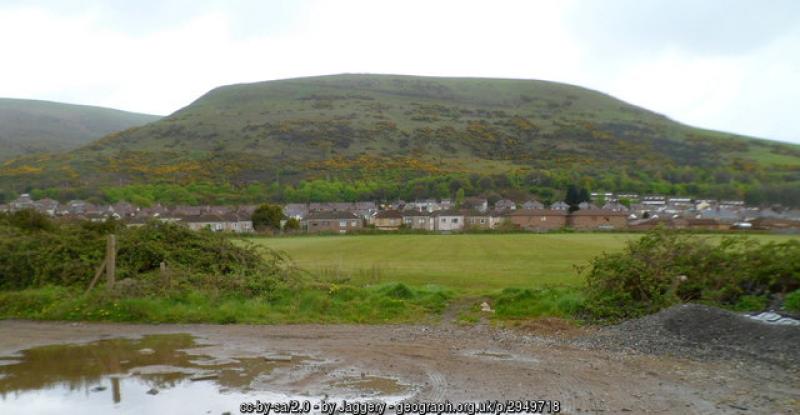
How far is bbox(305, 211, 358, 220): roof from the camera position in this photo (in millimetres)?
107188

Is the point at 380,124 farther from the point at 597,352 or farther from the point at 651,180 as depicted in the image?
the point at 597,352

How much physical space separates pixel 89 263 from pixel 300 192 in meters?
110

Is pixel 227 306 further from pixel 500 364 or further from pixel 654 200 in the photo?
pixel 654 200

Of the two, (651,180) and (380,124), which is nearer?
(651,180)

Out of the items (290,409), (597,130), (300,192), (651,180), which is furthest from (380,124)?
(290,409)

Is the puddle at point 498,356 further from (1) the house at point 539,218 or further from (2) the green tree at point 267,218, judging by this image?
(1) the house at point 539,218

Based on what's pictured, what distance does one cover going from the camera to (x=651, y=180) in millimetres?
92688

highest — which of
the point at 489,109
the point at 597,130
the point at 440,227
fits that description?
the point at 489,109

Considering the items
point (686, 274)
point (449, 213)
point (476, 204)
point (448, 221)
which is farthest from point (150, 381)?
point (476, 204)

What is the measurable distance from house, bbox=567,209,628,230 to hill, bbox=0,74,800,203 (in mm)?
7110

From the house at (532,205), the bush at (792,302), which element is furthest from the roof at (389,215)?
the bush at (792,302)

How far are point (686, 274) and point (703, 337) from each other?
11.0 feet

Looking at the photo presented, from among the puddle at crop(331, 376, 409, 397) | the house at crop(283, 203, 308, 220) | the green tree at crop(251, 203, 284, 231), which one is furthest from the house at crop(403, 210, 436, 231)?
the puddle at crop(331, 376, 409, 397)

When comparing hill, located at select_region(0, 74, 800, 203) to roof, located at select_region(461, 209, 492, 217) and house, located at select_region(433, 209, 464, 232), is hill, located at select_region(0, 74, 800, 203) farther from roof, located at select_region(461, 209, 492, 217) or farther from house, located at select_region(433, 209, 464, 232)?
house, located at select_region(433, 209, 464, 232)
